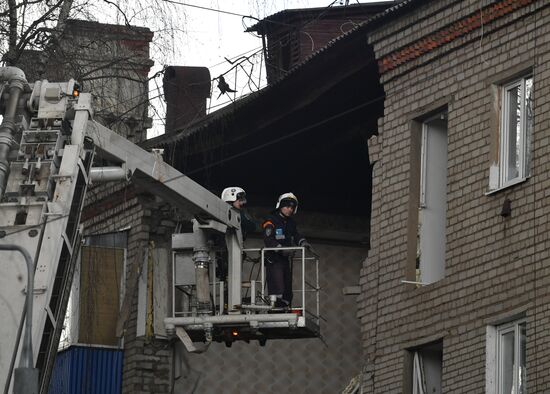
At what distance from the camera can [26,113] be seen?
17344 millimetres

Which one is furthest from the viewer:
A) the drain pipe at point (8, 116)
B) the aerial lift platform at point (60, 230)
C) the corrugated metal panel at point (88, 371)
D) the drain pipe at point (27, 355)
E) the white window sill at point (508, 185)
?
the corrugated metal panel at point (88, 371)

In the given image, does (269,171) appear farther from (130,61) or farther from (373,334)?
(130,61)

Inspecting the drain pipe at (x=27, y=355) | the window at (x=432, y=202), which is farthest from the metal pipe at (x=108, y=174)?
the window at (x=432, y=202)

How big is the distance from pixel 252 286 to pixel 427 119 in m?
3.64

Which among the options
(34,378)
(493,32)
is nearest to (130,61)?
(493,32)

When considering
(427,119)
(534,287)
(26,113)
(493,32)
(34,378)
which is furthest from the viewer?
(427,119)

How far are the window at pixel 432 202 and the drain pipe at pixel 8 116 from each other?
6.99 meters

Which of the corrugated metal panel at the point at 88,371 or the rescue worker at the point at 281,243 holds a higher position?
the rescue worker at the point at 281,243

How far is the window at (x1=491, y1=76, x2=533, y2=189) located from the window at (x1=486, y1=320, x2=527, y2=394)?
67.2 inches

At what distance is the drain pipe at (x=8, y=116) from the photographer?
16.5 m

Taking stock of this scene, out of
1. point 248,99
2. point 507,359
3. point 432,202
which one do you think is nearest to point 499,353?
point 507,359

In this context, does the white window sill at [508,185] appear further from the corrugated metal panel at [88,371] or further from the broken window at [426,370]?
the corrugated metal panel at [88,371]

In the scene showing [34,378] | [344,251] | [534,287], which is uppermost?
[344,251]

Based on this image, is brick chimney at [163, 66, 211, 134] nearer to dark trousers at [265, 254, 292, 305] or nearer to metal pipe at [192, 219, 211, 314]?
metal pipe at [192, 219, 211, 314]
